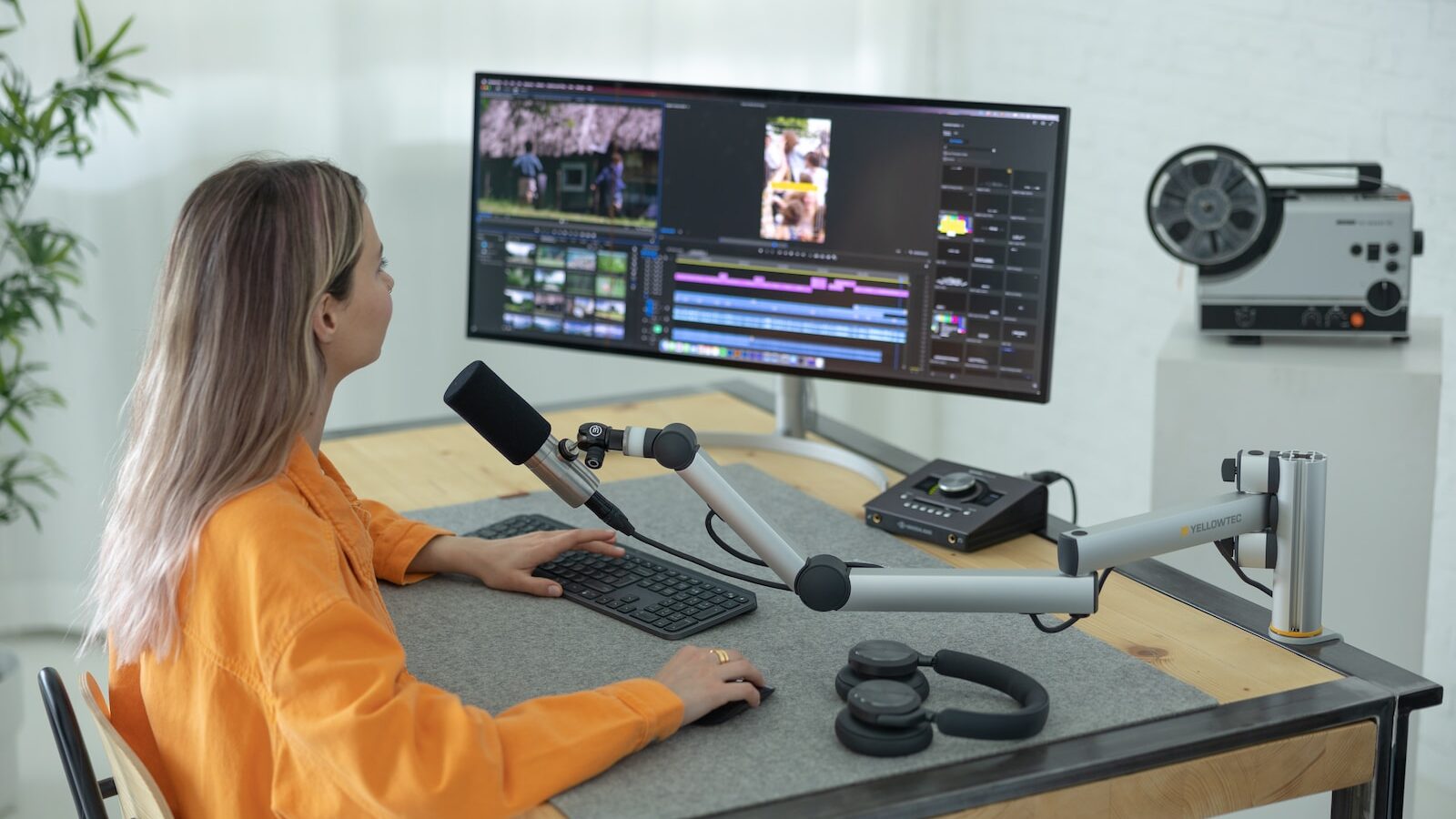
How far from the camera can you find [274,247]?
1.08 meters

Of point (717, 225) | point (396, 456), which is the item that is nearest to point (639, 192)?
point (717, 225)

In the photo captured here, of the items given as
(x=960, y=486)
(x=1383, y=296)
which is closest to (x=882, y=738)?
(x=960, y=486)

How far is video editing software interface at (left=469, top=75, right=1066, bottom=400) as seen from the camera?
1.62 meters

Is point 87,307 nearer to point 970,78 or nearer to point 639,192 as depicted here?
point 639,192

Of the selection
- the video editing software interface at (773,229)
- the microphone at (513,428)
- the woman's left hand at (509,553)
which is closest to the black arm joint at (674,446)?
the microphone at (513,428)

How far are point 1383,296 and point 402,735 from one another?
161cm

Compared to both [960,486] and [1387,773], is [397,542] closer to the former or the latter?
[960,486]

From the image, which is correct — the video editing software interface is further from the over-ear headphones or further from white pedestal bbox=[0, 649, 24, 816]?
white pedestal bbox=[0, 649, 24, 816]

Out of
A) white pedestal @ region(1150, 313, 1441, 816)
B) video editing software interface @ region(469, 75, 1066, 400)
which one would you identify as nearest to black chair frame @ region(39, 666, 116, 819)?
video editing software interface @ region(469, 75, 1066, 400)

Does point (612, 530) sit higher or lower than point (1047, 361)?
lower

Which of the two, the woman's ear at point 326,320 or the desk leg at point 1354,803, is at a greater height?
the woman's ear at point 326,320

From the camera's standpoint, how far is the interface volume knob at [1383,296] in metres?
1.97

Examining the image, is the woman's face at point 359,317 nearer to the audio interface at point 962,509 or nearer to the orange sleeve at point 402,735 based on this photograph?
the orange sleeve at point 402,735

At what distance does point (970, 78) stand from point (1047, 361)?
80.9 inches
